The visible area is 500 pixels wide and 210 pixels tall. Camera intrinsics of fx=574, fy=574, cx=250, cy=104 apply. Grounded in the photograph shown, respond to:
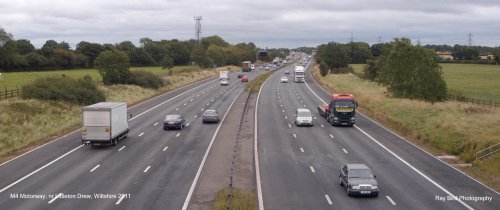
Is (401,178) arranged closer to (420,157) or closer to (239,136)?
(420,157)

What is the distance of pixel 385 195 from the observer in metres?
26.8

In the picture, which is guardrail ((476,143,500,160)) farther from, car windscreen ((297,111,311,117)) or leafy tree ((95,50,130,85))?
leafy tree ((95,50,130,85))

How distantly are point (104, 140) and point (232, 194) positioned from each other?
1659 cm

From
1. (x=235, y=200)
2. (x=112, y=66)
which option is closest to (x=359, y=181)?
(x=235, y=200)

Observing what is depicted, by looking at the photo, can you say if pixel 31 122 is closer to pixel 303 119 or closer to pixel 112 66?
pixel 303 119

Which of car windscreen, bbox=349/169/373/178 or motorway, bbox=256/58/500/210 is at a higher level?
car windscreen, bbox=349/169/373/178

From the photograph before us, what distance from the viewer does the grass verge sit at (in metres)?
24.2

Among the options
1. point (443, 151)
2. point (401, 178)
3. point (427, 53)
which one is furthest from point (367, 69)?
point (401, 178)

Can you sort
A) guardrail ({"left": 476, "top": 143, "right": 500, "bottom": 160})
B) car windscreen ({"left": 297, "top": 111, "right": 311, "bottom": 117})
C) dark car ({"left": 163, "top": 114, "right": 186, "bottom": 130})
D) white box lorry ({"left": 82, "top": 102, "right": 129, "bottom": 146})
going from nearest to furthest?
guardrail ({"left": 476, "top": 143, "right": 500, "bottom": 160})
white box lorry ({"left": 82, "top": 102, "right": 129, "bottom": 146})
dark car ({"left": 163, "top": 114, "right": 186, "bottom": 130})
car windscreen ({"left": 297, "top": 111, "right": 311, "bottom": 117})

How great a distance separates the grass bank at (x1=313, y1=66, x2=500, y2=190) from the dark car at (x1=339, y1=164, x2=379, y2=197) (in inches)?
295

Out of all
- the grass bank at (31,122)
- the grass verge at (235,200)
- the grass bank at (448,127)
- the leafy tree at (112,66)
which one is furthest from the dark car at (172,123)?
the leafy tree at (112,66)

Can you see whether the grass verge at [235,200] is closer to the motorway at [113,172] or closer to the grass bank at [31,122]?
the motorway at [113,172]

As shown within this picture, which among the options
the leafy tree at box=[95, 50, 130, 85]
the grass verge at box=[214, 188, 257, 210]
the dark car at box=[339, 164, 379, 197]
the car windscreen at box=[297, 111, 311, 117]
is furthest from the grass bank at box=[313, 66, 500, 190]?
the leafy tree at box=[95, 50, 130, 85]

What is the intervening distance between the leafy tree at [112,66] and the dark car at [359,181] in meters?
70.1
